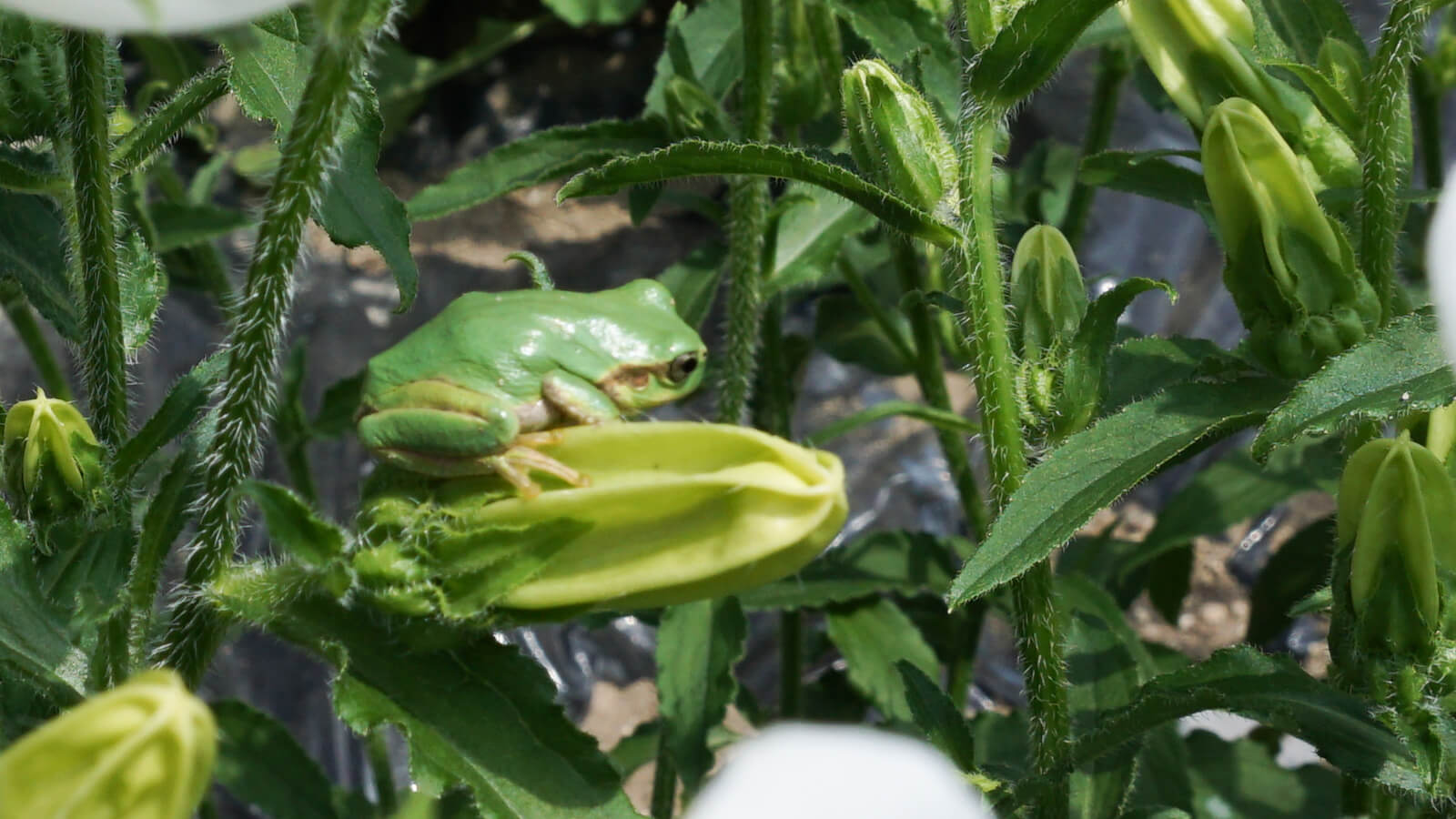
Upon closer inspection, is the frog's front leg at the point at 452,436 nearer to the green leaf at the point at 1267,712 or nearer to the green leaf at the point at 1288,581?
the green leaf at the point at 1267,712

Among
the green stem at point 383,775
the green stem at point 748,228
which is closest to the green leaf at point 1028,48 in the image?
the green stem at point 748,228

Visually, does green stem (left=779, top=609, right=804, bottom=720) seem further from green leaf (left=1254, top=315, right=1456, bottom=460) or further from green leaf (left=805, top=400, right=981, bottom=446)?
green leaf (left=1254, top=315, right=1456, bottom=460)

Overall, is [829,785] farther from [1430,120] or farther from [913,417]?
[1430,120]

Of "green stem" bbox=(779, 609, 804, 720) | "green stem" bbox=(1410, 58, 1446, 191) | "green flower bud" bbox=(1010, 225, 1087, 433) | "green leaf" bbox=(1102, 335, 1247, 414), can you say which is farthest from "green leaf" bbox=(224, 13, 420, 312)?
Result: "green stem" bbox=(1410, 58, 1446, 191)

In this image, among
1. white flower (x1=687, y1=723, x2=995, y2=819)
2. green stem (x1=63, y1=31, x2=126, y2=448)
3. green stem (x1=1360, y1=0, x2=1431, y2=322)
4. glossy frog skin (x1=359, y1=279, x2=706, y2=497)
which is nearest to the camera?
white flower (x1=687, y1=723, x2=995, y2=819)

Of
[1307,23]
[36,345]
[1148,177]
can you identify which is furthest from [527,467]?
[36,345]
